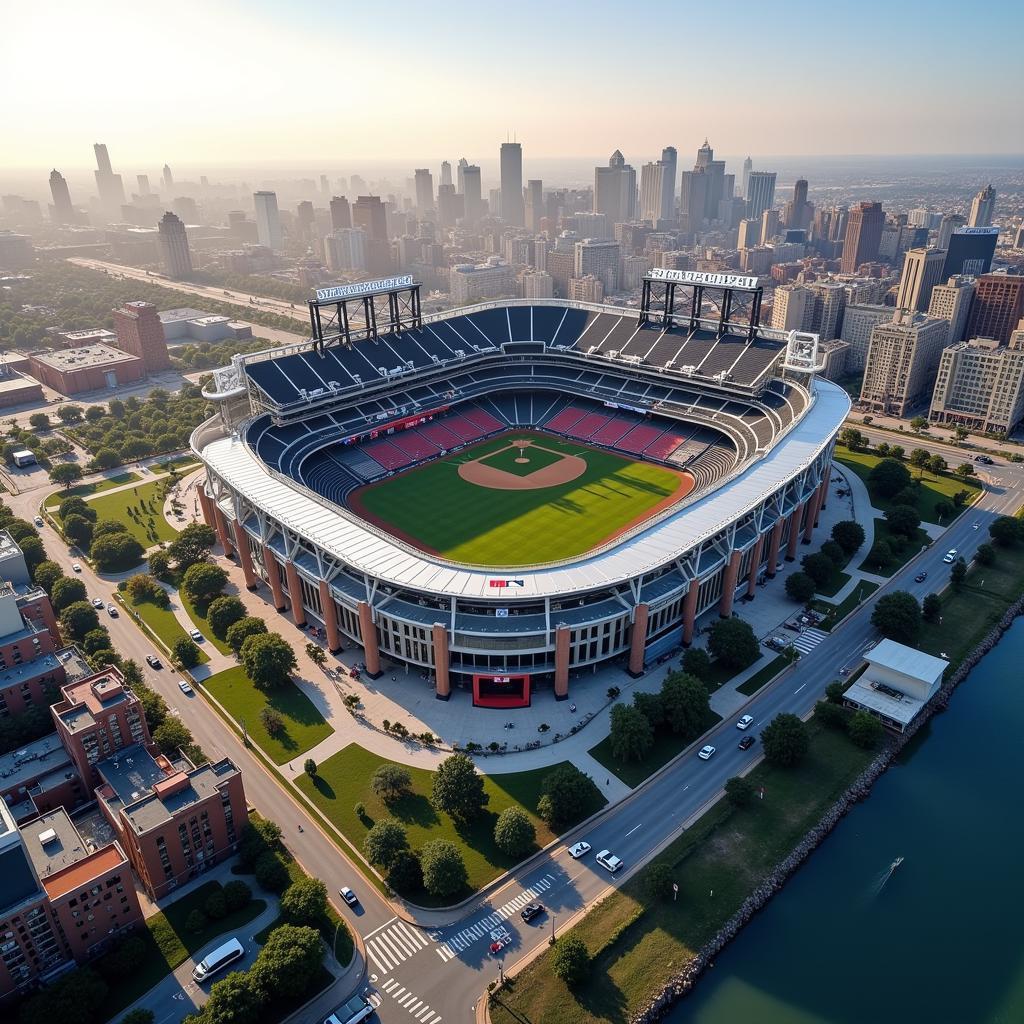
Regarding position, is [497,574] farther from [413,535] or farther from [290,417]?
[290,417]

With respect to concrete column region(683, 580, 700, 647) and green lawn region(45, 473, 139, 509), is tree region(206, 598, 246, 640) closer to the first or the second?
concrete column region(683, 580, 700, 647)

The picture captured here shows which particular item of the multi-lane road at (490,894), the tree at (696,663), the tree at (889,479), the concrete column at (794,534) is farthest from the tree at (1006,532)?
the tree at (696,663)

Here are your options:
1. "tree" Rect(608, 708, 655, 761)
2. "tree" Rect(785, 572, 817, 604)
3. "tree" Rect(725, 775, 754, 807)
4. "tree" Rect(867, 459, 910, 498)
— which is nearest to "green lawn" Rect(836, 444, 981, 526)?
"tree" Rect(867, 459, 910, 498)

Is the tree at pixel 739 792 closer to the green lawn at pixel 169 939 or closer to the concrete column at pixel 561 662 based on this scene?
the concrete column at pixel 561 662

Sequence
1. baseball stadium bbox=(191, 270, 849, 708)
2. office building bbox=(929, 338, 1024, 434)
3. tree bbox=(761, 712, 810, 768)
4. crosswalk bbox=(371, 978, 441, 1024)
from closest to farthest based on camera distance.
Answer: crosswalk bbox=(371, 978, 441, 1024), tree bbox=(761, 712, 810, 768), baseball stadium bbox=(191, 270, 849, 708), office building bbox=(929, 338, 1024, 434)

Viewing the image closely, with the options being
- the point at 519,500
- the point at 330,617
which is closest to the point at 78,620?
the point at 330,617

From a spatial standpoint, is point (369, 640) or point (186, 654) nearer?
point (369, 640)

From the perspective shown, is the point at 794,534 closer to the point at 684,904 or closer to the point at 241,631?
the point at 684,904

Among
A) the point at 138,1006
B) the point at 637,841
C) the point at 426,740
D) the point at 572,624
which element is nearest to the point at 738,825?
the point at 637,841
